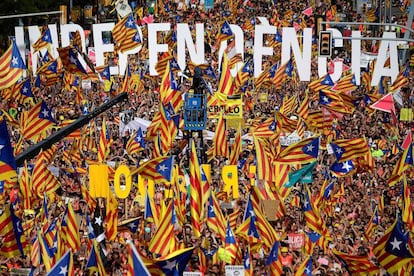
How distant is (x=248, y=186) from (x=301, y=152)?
6.49 feet

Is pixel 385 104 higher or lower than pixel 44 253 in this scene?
higher

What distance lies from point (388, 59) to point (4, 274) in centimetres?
2412

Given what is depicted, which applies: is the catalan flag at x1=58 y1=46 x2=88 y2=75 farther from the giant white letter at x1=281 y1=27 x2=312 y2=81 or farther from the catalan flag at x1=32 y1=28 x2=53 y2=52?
the giant white letter at x1=281 y1=27 x2=312 y2=81

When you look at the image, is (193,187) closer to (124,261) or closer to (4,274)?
(124,261)

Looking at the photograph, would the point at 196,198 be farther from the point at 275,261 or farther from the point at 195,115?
the point at 195,115

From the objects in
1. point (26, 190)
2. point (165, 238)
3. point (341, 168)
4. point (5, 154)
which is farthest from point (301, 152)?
point (5, 154)

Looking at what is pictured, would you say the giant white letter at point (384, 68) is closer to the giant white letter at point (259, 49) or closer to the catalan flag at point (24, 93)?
the giant white letter at point (259, 49)

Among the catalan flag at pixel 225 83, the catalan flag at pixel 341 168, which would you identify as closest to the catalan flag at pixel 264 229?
the catalan flag at pixel 341 168

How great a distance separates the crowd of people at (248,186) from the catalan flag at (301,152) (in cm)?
56

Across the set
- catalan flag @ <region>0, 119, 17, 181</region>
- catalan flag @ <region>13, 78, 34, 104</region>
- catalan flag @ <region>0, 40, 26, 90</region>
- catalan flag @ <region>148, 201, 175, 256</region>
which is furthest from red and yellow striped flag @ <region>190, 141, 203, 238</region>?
catalan flag @ <region>13, 78, 34, 104</region>

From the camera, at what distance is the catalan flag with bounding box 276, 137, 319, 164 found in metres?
19.5

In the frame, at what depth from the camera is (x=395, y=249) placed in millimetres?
14586

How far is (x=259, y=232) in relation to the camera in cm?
1616

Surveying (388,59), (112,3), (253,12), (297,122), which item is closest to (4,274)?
(297,122)
